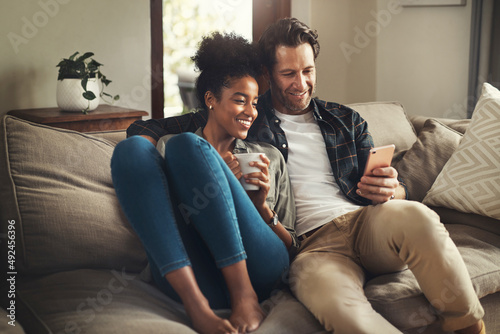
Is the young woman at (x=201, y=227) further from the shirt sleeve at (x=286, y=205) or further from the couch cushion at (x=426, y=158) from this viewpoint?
the couch cushion at (x=426, y=158)

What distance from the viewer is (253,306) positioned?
131 cm

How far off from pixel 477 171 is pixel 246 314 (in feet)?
3.60

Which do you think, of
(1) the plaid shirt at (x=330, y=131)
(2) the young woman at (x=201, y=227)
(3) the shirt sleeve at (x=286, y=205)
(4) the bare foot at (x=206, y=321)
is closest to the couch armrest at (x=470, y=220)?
(1) the plaid shirt at (x=330, y=131)

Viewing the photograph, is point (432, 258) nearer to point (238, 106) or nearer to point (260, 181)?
point (260, 181)

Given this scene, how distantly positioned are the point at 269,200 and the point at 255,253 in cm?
27

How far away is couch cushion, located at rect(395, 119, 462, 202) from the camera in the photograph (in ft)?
6.79

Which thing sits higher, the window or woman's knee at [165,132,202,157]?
the window

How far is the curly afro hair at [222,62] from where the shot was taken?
1690 millimetres

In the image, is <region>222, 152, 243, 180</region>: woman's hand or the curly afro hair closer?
<region>222, 152, 243, 180</region>: woman's hand

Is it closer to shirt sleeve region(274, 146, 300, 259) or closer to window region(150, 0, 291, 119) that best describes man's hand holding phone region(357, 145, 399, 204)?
shirt sleeve region(274, 146, 300, 259)

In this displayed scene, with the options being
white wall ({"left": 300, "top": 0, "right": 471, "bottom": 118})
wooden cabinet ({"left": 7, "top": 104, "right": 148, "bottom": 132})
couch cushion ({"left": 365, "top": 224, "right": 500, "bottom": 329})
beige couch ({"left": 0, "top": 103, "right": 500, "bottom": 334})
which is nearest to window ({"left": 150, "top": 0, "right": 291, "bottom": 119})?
white wall ({"left": 300, "top": 0, "right": 471, "bottom": 118})

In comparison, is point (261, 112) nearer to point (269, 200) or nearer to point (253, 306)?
point (269, 200)

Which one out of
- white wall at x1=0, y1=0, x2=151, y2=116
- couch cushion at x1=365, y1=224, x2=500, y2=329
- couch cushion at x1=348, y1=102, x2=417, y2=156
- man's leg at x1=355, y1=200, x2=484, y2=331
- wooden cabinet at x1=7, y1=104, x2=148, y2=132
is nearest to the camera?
man's leg at x1=355, y1=200, x2=484, y2=331

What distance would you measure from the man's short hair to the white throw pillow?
2.31 ft
